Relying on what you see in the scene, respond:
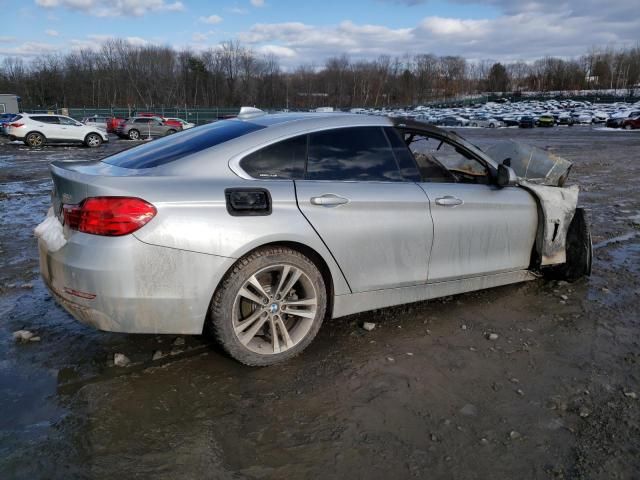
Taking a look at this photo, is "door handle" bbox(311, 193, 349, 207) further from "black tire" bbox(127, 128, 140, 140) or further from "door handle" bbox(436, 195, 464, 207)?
"black tire" bbox(127, 128, 140, 140)

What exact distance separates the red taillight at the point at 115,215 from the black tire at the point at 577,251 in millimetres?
4003

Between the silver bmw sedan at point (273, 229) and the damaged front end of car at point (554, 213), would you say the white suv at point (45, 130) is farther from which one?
the damaged front end of car at point (554, 213)

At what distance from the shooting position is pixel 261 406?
9.78ft

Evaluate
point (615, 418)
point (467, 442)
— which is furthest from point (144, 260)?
point (615, 418)

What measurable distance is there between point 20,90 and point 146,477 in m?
93.1

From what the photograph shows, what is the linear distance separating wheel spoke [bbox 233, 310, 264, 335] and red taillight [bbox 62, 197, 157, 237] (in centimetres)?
87

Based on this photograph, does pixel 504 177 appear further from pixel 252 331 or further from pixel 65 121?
pixel 65 121

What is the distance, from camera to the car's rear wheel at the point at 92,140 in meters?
25.1

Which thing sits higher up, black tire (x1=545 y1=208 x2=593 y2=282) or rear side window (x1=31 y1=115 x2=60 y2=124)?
rear side window (x1=31 y1=115 x2=60 y2=124)

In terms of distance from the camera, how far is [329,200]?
137 inches

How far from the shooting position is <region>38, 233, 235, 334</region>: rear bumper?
2.92 m

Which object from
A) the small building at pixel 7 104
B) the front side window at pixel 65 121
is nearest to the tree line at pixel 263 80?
the small building at pixel 7 104

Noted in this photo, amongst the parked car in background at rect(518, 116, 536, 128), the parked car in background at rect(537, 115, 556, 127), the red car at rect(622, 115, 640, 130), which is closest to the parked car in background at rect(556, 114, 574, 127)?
the parked car in background at rect(537, 115, 556, 127)

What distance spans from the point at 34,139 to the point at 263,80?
3267 inches
